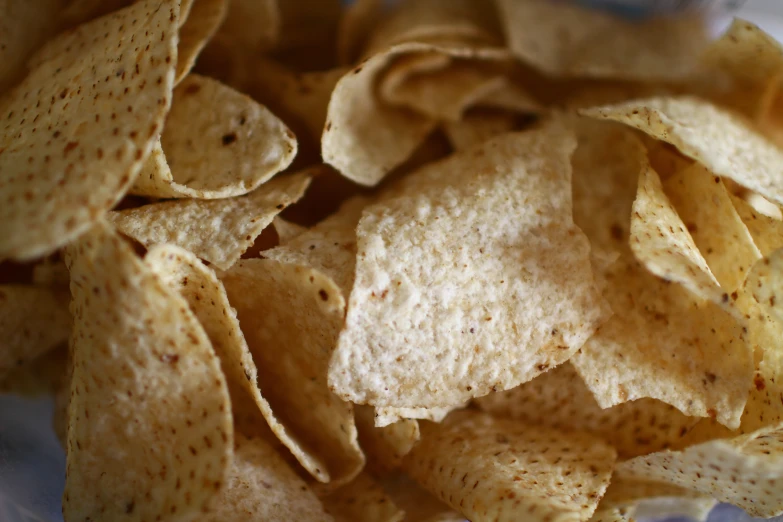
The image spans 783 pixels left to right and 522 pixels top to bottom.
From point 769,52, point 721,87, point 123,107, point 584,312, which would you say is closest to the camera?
point 123,107

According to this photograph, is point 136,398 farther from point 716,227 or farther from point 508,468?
point 716,227

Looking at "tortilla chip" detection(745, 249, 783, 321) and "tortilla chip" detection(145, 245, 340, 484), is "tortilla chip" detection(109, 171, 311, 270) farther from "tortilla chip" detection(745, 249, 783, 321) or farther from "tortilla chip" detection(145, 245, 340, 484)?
"tortilla chip" detection(745, 249, 783, 321)

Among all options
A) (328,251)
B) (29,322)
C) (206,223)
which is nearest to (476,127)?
(328,251)

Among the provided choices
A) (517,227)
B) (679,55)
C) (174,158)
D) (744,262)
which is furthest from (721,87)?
(174,158)

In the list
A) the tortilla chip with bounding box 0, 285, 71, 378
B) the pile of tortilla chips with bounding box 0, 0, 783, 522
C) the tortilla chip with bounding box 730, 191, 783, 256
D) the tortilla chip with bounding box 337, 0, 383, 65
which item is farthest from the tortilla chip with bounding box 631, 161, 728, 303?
the tortilla chip with bounding box 0, 285, 71, 378

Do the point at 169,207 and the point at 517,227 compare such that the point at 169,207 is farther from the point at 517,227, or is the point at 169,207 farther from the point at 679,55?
the point at 679,55

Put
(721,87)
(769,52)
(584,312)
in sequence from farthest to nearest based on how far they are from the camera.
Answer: (721,87)
(769,52)
(584,312)

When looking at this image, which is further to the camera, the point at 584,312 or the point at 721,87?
the point at 721,87
